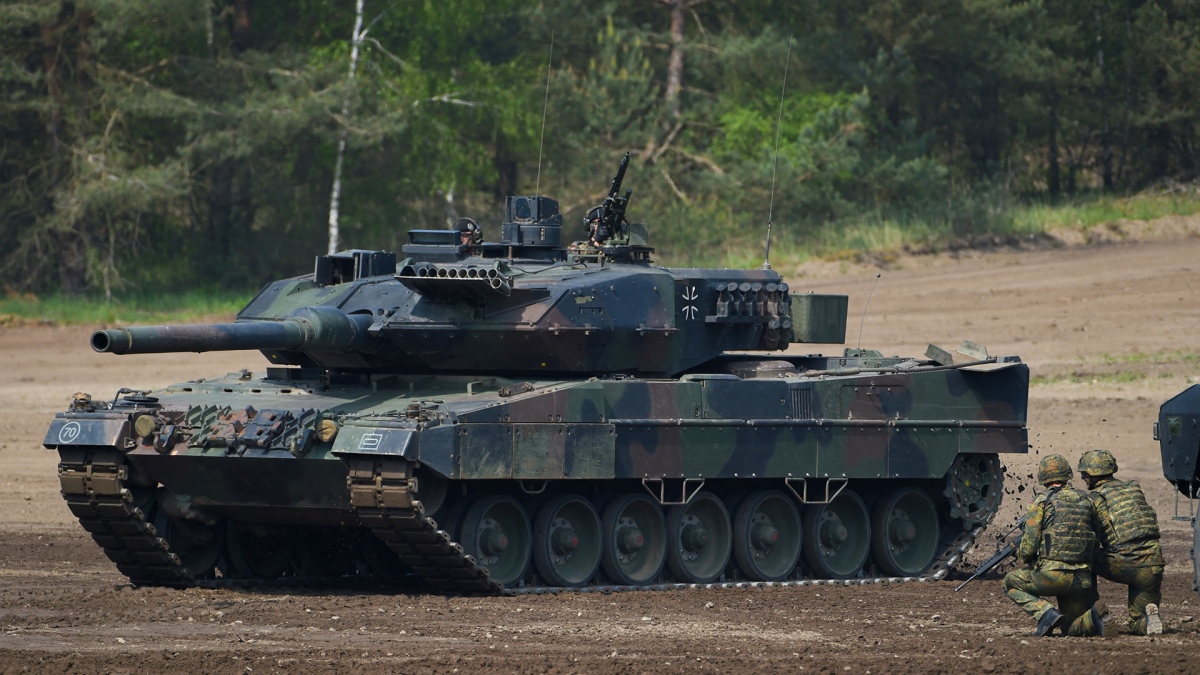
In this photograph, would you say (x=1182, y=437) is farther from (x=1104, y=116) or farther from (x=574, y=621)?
(x=1104, y=116)

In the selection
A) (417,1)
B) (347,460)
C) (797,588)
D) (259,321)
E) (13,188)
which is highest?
(417,1)

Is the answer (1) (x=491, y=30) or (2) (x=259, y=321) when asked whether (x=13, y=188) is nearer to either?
(1) (x=491, y=30)

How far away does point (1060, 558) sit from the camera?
13.4 meters

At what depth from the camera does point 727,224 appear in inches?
1545

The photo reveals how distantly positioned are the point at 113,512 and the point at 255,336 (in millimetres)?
1856

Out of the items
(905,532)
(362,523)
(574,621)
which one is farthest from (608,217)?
(574,621)

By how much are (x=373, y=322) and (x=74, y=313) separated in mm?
20909

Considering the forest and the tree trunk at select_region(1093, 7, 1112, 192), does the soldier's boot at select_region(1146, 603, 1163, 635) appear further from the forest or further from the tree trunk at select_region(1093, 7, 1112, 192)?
the tree trunk at select_region(1093, 7, 1112, 192)

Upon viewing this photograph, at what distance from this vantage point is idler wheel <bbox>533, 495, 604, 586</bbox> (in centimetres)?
1661

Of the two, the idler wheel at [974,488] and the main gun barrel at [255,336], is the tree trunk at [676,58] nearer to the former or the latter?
the idler wheel at [974,488]

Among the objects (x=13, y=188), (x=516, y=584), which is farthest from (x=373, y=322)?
(x=13, y=188)

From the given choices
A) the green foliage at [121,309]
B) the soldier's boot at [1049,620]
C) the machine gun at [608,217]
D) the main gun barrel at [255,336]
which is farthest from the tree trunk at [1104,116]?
the soldier's boot at [1049,620]

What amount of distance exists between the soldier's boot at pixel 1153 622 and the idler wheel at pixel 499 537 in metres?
5.12

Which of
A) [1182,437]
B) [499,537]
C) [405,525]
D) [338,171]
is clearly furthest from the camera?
[338,171]
